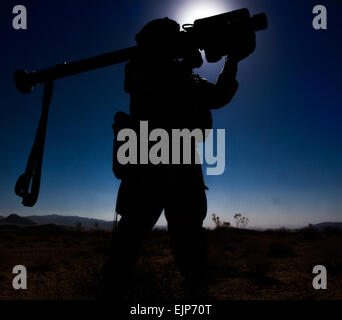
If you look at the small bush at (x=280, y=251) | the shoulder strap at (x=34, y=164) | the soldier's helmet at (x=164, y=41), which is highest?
the soldier's helmet at (x=164, y=41)

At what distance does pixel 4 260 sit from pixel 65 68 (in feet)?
25.2

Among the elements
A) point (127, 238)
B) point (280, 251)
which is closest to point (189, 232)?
point (127, 238)

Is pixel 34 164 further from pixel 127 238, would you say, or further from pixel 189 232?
pixel 189 232

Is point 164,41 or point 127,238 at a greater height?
point 164,41

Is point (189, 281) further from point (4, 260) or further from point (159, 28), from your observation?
point (4, 260)

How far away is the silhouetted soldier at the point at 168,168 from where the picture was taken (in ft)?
5.52

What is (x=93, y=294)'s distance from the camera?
3932mm

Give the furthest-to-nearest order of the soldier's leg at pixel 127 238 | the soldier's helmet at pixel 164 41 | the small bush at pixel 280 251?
the small bush at pixel 280 251, the soldier's helmet at pixel 164 41, the soldier's leg at pixel 127 238

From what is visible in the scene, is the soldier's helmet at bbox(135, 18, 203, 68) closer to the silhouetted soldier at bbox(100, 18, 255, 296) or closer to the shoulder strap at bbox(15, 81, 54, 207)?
the silhouetted soldier at bbox(100, 18, 255, 296)

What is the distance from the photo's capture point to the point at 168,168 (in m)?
1.77

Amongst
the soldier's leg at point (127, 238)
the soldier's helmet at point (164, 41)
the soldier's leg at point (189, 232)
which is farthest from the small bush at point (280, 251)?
the soldier's helmet at point (164, 41)

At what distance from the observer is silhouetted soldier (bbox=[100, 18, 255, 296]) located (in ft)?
5.52

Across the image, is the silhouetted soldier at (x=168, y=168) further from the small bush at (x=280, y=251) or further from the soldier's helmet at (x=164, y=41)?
the small bush at (x=280, y=251)
